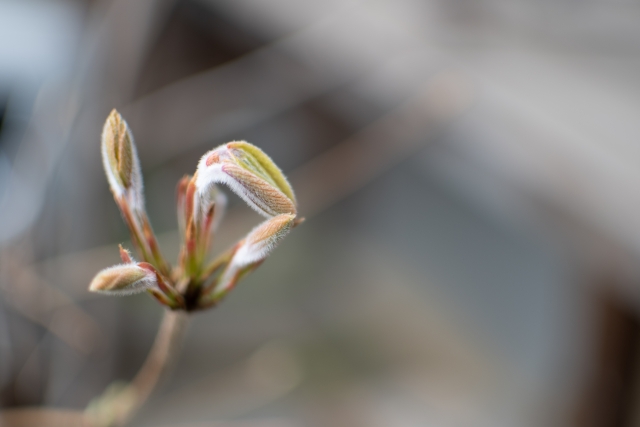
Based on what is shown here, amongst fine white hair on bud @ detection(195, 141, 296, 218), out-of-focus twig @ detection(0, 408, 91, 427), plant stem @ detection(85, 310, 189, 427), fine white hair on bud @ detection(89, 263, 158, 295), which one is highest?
fine white hair on bud @ detection(195, 141, 296, 218)

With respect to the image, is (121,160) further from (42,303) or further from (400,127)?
(400,127)

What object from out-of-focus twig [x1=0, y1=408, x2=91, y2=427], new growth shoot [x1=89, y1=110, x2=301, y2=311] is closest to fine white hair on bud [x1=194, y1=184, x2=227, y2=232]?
new growth shoot [x1=89, y1=110, x2=301, y2=311]

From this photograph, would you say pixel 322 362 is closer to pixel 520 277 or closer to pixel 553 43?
pixel 520 277

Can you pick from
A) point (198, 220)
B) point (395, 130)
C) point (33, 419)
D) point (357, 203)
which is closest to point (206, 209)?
point (198, 220)

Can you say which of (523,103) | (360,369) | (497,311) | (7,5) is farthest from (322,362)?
(7,5)

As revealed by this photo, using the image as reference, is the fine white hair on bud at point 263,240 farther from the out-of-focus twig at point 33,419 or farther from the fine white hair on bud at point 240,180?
the out-of-focus twig at point 33,419

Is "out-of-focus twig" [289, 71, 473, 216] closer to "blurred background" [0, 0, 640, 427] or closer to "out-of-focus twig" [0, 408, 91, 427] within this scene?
"blurred background" [0, 0, 640, 427]
